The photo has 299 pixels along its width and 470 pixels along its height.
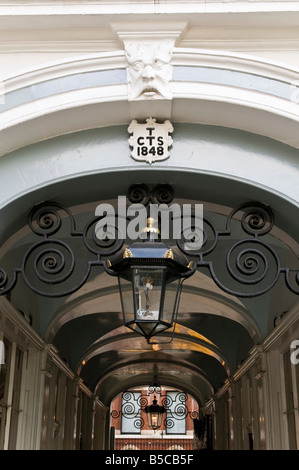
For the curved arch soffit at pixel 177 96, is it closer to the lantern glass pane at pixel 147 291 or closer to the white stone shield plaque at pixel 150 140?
the white stone shield plaque at pixel 150 140

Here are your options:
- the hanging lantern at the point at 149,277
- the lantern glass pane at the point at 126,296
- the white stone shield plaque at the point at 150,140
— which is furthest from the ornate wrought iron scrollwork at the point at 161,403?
the white stone shield plaque at the point at 150,140

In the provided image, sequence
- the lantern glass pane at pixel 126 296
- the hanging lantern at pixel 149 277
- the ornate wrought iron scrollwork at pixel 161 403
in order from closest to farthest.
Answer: the hanging lantern at pixel 149 277 < the lantern glass pane at pixel 126 296 < the ornate wrought iron scrollwork at pixel 161 403

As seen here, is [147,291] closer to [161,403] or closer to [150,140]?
[150,140]

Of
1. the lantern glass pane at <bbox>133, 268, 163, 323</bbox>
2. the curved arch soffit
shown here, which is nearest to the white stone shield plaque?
the curved arch soffit

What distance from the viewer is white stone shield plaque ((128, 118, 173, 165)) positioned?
396 cm

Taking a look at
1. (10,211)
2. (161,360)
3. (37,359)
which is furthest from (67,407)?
(10,211)

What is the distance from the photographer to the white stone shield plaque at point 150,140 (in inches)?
156

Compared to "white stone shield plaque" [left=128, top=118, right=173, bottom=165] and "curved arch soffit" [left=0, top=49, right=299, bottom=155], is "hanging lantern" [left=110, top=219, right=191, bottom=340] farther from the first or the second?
"curved arch soffit" [left=0, top=49, right=299, bottom=155]

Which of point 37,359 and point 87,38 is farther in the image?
point 37,359

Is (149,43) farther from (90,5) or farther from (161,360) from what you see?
(161,360)

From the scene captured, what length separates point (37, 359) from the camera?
9227 mm

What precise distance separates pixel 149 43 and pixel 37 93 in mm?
771

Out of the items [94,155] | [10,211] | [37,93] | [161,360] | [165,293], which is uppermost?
[161,360]

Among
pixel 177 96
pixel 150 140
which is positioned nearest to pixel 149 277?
pixel 150 140
